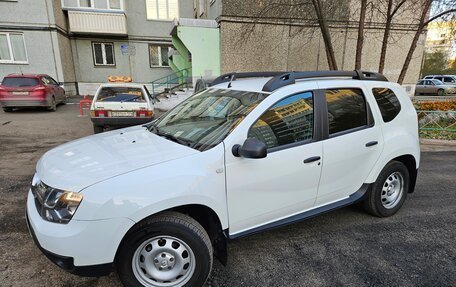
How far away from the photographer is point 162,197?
2.05 m

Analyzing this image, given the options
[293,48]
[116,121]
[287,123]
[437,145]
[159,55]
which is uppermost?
[159,55]

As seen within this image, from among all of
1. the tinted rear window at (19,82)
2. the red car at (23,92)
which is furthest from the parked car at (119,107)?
the tinted rear window at (19,82)

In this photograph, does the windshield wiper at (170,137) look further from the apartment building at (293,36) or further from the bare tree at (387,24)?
the apartment building at (293,36)

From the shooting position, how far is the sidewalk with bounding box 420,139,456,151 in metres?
7.11

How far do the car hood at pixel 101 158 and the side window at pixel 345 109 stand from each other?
1.57m

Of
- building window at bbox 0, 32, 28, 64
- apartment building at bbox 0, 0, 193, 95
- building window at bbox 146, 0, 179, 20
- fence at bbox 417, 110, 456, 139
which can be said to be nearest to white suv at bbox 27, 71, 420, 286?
fence at bbox 417, 110, 456, 139

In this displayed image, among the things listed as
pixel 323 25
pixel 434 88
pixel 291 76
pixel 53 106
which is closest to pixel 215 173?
pixel 291 76

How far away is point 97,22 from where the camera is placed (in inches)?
683

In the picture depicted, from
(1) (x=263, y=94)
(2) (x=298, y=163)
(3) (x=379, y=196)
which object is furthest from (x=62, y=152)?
(3) (x=379, y=196)

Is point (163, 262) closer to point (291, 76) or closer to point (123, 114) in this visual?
point (291, 76)

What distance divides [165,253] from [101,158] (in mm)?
941

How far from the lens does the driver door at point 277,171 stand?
2406 mm

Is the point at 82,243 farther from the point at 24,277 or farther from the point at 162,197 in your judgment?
the point at 24,277

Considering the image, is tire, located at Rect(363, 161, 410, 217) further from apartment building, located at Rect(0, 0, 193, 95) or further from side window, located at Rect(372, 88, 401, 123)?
apartment building, located at Rect(0, 0, 193, 95)
